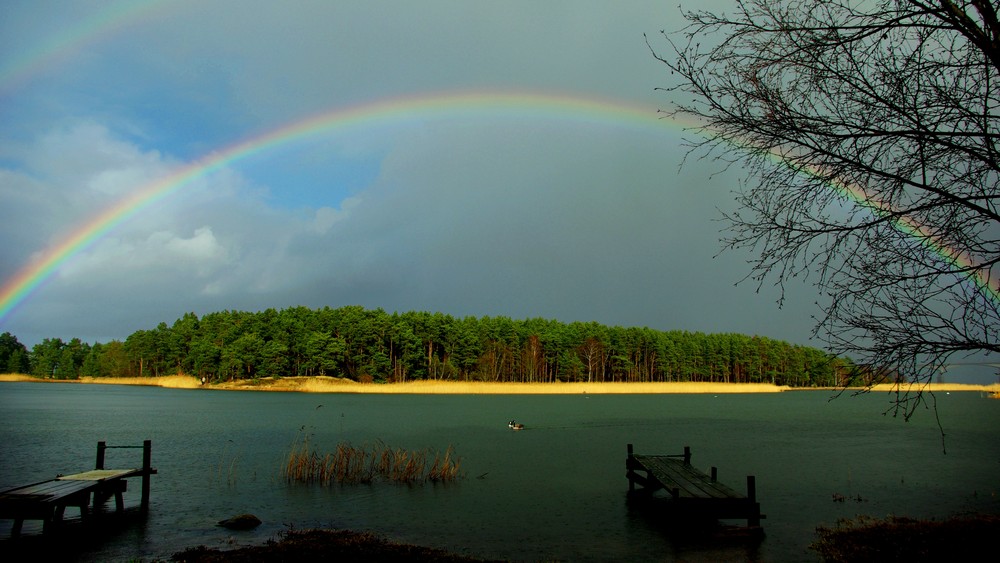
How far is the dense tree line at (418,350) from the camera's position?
9244 centimetres

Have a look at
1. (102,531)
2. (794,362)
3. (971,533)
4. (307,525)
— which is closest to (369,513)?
(307,525)

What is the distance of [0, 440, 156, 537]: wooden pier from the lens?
11164 millimetres

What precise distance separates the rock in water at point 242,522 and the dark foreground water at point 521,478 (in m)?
0.27

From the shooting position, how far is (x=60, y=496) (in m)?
11.6

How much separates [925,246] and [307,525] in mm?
11667

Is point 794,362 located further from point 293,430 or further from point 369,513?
point 369,513

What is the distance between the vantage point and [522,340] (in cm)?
10425

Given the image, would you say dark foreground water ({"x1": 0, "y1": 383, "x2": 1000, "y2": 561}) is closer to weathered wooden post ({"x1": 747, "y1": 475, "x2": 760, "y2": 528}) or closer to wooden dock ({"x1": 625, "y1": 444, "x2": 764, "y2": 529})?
weathered wooden post ({"x1": 747, "y1": 475, "x2": 760, "y2": 528})

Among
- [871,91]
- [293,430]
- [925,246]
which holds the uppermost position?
[871,91]

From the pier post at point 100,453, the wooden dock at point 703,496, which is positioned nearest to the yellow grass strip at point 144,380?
the pier post at point 100,453

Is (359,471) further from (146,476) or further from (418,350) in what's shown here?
(418,350)

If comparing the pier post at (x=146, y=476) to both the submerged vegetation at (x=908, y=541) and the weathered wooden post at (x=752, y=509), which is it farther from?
the submerged vegetation at (x=908, y=541)

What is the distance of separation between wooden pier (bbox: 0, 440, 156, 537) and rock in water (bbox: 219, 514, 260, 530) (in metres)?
2.76

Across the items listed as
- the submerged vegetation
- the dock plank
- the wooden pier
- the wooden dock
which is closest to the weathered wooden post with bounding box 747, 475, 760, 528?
the wooden dock
